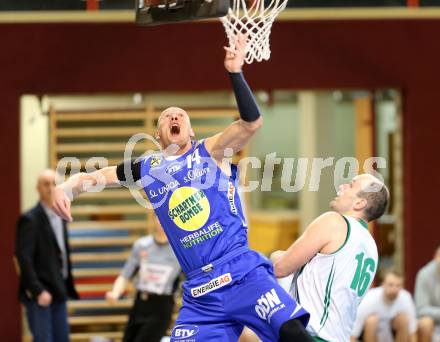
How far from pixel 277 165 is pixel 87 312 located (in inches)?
367

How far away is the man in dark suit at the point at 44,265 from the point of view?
940 centimetres

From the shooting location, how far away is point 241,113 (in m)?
5.54

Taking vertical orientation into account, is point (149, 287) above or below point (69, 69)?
below

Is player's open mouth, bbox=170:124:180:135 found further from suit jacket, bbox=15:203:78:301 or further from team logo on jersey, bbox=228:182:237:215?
suit jacket, bbox=15:203:78:301

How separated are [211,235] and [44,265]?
13.1ft

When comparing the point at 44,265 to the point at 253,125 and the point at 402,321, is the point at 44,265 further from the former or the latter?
the point at 253,125

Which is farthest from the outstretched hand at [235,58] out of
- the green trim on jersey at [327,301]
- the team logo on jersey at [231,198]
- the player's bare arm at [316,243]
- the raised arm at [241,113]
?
the green trim on jersey at [327,301]

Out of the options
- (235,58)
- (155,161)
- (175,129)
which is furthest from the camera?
(155,161)

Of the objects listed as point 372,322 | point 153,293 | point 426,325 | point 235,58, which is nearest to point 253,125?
point 235,58

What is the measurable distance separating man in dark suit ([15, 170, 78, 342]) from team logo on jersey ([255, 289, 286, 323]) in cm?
411

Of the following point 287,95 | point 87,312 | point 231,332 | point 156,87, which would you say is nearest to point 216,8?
point 231,332

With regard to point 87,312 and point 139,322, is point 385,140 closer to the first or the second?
point 87,312

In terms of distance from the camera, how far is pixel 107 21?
36.6ft

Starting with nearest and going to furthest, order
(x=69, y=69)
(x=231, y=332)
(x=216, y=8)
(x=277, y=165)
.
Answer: (x=231, y=332), (x=216, y=8), (x=69, y=69), (x=277, y=165)
